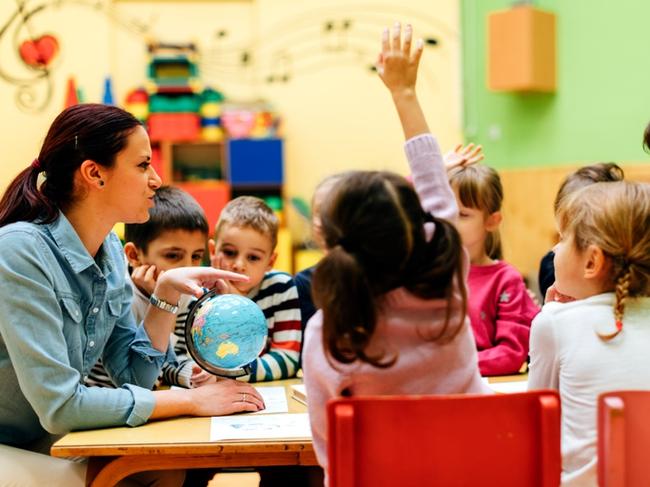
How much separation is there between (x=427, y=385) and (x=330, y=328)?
261 mm

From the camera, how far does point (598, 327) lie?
1.86 meters

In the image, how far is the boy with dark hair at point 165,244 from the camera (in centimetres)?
283

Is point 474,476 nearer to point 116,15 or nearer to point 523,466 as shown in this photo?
point 523,466

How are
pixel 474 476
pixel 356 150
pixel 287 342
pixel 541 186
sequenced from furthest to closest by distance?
pixel 356 150, pixel 541 186, pixel 287 342, pixel 474 476

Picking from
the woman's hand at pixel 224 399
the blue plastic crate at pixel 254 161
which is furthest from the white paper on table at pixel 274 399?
the blue plastic crate at pixel 254 161

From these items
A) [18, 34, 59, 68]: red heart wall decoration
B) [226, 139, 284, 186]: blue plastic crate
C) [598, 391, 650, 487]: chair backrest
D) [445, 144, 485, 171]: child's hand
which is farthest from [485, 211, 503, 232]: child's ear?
[18, 34, 59, 68]: red heart wall decoration

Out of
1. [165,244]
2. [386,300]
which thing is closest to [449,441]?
[386,300]

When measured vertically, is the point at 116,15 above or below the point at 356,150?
above

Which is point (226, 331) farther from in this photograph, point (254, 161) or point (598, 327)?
point (254, 161)

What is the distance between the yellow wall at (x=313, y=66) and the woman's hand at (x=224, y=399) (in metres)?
6.66

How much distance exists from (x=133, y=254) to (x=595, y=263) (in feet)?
5.44

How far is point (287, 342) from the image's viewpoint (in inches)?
112

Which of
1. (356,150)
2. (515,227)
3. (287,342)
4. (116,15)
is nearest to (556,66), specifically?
(515,227)

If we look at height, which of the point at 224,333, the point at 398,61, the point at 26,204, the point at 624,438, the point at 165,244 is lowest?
the point at 624,438
